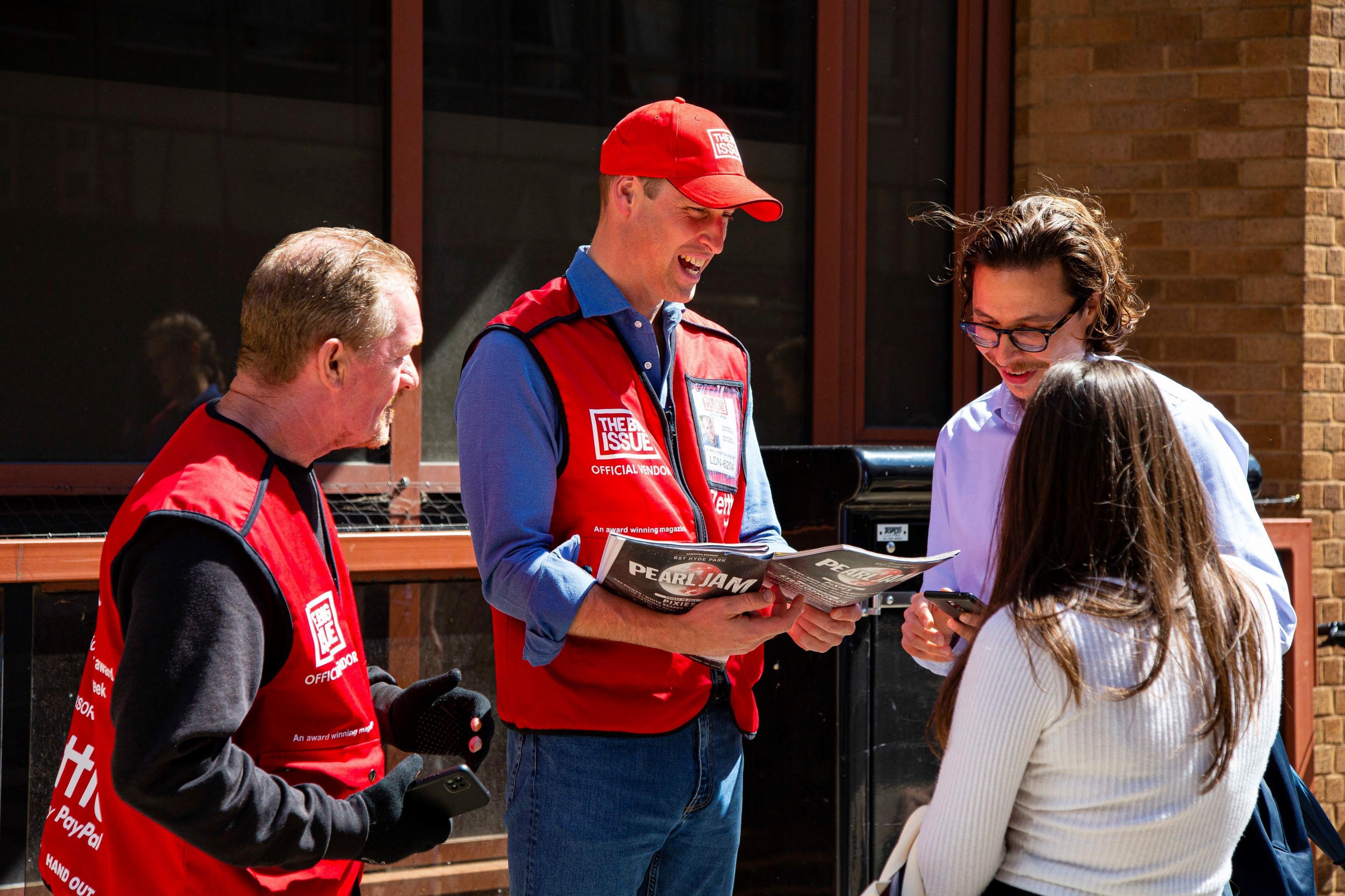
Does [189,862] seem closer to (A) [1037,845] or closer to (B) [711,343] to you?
(A) [1037,845]

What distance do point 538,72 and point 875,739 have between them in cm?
261

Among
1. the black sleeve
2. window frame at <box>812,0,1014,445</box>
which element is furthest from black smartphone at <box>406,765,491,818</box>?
window frame at <box>812,0,1014,445</box>

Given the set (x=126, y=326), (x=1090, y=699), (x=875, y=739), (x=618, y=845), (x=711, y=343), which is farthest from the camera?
(x=126, y=326)

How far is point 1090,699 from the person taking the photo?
4.78 feet

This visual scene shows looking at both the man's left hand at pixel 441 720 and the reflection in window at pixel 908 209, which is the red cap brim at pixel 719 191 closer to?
the man's left hand at pixel 441 720

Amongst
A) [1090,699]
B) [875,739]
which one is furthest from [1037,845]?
[875,739]

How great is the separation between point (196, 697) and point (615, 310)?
1.07 meters

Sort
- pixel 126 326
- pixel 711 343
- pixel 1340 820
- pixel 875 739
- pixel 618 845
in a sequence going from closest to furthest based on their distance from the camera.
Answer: pixel 618 845 < pixel 711 343 < pixel 875 739 < pixel 126 326 < pixel 1340 820

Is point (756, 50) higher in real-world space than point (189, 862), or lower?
higher

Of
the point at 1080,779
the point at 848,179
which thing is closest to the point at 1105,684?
the point at 1080,779

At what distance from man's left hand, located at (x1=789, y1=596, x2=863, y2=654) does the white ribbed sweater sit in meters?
0.61

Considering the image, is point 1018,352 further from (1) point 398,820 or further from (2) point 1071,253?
(1) point 398,820

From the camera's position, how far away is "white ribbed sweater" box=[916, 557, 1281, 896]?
1.46m

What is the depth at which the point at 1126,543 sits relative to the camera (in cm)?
154
